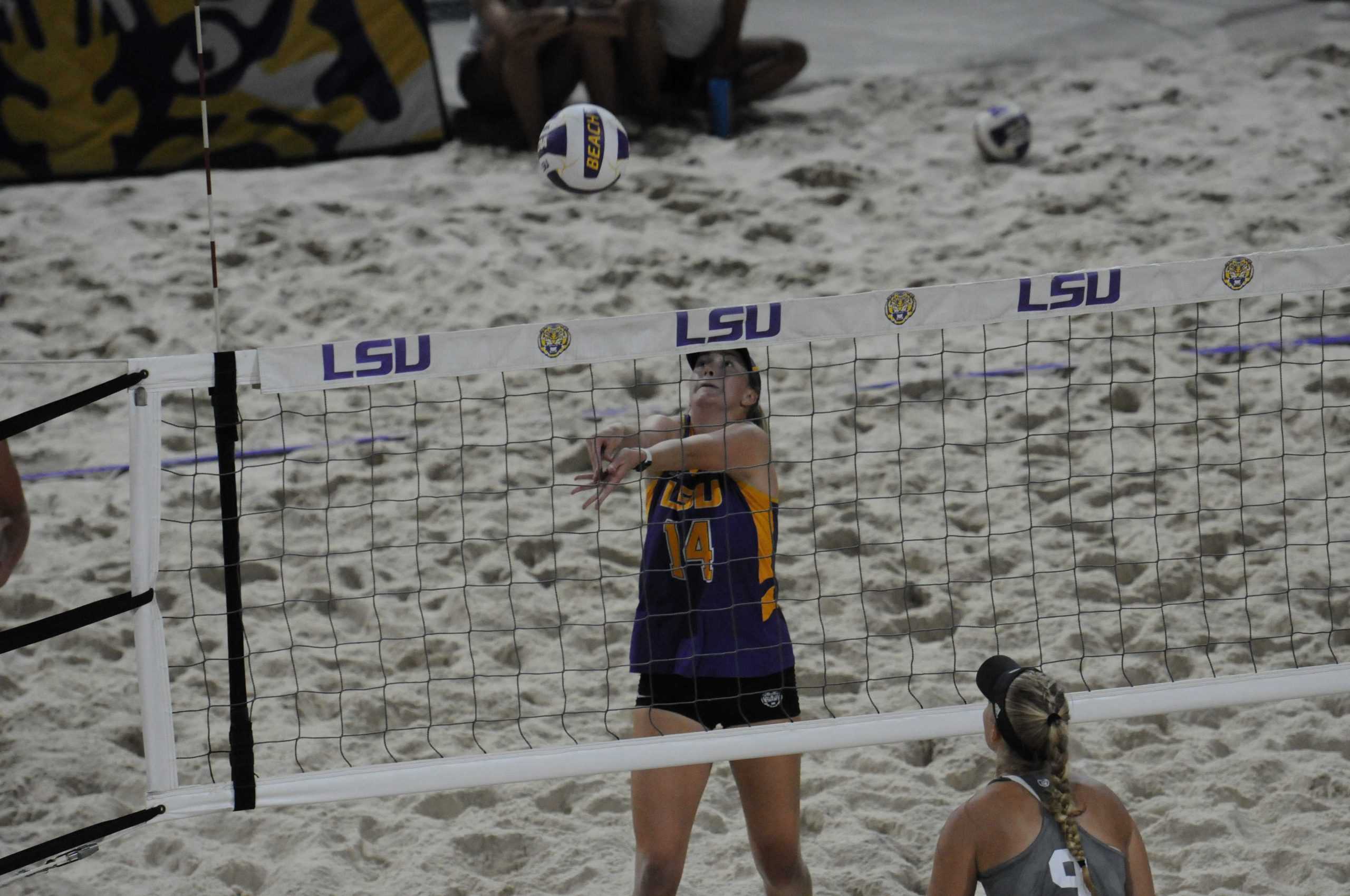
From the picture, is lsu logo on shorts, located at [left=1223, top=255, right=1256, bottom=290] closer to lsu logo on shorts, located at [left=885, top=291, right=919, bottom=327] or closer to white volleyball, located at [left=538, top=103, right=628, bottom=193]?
lsu logo on shorts, located at [left=885, top=291, right=919, bottom=327]

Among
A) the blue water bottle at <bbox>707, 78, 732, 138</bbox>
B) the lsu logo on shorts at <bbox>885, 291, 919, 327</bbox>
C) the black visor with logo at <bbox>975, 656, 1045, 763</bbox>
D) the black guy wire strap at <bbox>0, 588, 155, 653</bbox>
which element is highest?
the blue water bottle at <bbox>707, 78, 732, 138</bbox>

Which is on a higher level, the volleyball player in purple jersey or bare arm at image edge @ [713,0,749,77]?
bare arm at image edge @ [713,0,749,77]

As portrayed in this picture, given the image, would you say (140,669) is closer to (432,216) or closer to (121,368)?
(121,368)

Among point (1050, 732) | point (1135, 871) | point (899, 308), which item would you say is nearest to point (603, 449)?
point (899, 308)

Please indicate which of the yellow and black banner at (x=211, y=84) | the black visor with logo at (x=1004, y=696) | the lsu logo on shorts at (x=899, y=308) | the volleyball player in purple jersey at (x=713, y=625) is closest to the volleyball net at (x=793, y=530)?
the lsu logo on shorts at (x=899, y=308)

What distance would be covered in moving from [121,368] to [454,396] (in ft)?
Answer: 4.62

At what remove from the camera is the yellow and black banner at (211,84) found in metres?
7.18

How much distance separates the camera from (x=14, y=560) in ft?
10.3

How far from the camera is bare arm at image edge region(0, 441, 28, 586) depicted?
3125mm

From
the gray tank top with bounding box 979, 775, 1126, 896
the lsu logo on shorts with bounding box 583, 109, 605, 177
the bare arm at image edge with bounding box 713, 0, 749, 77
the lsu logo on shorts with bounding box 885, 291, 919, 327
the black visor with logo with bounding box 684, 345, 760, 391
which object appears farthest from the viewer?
the bare arm at image edge with bounding box 713, 0, 749, 77

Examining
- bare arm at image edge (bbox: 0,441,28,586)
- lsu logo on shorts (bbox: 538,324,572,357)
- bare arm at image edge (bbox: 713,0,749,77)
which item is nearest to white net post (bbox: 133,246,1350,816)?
lsu logo on shorts (bbox: 538,324,572,357)

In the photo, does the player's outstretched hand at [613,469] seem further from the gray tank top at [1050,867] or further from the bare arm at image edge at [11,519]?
the bare arm at image edge at [11,519]

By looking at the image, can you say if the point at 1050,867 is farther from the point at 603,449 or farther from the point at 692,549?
the point at 603,449

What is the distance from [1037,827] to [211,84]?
6.42 meters
